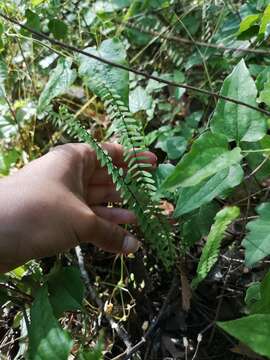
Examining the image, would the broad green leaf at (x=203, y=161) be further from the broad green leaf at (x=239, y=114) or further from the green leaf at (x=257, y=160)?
the green leaf at (x=257, y=160)

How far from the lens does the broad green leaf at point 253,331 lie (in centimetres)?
66

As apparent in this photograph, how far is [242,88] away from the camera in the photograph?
0.94 meters

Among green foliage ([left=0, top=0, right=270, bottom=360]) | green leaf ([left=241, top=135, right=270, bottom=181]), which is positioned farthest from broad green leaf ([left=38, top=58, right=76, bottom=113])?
green leaf ([left=241, top=135, right=270, bottom=181])

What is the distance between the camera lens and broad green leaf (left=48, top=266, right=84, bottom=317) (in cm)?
101

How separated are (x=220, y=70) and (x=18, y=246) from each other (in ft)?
2.83

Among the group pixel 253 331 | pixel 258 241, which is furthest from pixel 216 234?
pixel 253 331

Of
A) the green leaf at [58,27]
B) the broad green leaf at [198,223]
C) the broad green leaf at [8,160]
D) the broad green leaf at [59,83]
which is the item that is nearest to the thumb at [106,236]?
the broad green leaf at [198,223]

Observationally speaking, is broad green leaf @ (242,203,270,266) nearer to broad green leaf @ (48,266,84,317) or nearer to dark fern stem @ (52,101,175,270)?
dark fern stem @ (52,101,175,270)

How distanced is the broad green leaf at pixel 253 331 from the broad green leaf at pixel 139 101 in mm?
842

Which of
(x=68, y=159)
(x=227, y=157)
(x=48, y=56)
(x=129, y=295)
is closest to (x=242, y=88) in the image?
(x=227, y=157)

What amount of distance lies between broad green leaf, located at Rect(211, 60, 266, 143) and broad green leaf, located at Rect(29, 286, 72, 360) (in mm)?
454

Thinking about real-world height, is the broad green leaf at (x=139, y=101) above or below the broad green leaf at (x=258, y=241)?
above

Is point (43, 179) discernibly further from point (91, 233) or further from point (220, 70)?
point (220, 70)

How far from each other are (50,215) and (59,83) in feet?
1.49
